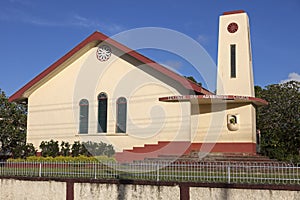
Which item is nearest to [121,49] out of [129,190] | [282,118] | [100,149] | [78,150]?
[100,149]

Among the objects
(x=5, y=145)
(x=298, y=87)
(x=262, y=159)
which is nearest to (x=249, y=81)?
A: (x=262, y=159)

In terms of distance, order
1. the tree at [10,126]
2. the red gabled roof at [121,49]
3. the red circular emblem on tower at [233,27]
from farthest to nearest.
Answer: the tree at [10,126]
the red gabled roof at [121,49]
the red circular emblem on tower at [233,27]

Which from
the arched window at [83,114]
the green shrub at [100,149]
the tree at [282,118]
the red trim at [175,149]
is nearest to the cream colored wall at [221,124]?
the red trim at [175,149]

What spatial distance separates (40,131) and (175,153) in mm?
8407

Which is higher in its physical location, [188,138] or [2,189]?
[188,138]

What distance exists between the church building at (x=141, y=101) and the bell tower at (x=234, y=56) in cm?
4

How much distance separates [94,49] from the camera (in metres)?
21.6

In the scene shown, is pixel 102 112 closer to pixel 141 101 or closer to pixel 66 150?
pixel 141 101

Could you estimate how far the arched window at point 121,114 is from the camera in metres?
20.5

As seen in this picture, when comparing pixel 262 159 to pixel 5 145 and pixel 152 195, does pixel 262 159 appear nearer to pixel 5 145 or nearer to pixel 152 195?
pixel 152 195

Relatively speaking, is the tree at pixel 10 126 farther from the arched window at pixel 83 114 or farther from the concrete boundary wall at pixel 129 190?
the concrete boundary wall at pixel 129 190

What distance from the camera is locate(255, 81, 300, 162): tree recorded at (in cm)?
2814

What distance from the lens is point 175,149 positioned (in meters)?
17.9

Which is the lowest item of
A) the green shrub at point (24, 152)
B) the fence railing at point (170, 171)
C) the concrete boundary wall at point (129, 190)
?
the concrete boundary wall at point (129, 190)
